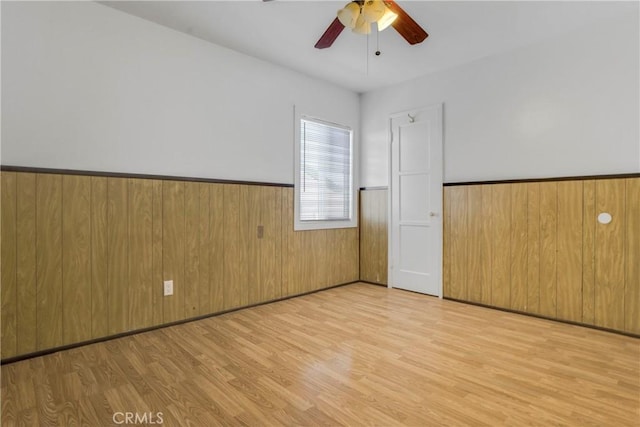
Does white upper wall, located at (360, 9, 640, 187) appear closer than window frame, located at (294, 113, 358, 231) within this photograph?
Yes

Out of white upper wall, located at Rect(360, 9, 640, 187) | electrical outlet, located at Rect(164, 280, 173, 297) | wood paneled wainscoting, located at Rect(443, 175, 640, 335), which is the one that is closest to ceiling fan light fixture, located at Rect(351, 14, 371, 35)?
white upper wall, located at Rect(360, 9, 640, 187)

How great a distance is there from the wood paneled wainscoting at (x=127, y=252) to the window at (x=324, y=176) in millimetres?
279

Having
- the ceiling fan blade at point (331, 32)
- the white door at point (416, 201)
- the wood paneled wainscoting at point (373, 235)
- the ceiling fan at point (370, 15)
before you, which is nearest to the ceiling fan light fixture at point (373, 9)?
the ceiling fan at point (370, 15)

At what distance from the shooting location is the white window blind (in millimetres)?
4094

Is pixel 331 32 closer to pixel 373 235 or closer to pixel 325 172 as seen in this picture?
pixel 325 172

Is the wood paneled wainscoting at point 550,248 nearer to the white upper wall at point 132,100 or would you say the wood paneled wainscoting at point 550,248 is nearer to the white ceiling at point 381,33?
the white ceiling at point 381,33

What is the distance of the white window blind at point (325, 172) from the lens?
13.4 ft

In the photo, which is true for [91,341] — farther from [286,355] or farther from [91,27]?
[91,27]

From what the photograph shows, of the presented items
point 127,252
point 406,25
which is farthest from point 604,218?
point 127,252

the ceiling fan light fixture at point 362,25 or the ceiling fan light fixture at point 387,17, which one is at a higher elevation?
the ceiling fan light fixture at point 387,17

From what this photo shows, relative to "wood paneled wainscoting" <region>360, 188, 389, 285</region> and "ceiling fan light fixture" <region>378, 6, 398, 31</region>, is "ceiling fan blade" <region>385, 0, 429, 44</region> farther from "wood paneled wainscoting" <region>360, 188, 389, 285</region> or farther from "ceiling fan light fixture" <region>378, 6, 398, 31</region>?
"wood paneled wainscoting" <region>360, 188, 389, 285</region>

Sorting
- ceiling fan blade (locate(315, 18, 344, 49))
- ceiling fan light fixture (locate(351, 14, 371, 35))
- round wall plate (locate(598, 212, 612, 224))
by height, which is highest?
ceiling fan blade (locate(315, 18, 344, 49))

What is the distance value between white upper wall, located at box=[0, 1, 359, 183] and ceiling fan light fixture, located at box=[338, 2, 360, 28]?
1698 millimetres

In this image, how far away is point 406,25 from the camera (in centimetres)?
224
